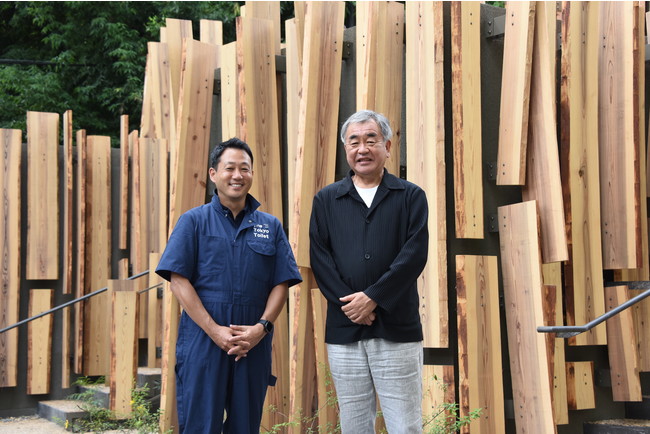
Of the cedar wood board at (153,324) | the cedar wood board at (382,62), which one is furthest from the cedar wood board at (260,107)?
the cedar wood board at (153,324)

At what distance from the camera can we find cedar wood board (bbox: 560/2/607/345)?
5.28m

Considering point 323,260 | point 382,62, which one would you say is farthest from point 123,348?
point 323,260

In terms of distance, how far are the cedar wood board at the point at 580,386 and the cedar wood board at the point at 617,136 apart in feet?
2.11

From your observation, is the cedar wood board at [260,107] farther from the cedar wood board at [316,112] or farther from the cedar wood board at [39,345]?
the cedar wood board at [39,345]

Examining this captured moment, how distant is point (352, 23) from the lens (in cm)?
1758

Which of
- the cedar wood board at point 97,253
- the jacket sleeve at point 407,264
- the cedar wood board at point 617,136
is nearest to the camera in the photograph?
the jacket sleeve at point 407,264

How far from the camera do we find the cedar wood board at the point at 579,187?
17.3ft

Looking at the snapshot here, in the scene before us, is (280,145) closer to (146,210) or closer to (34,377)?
(146,210)

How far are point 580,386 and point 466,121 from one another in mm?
1747

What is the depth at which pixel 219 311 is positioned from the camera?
11.9ft

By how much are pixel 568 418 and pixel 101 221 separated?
214 inches

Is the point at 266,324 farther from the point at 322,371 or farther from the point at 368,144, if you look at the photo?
the point at 322,371

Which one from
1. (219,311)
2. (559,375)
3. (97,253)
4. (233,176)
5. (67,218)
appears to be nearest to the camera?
(219,311)

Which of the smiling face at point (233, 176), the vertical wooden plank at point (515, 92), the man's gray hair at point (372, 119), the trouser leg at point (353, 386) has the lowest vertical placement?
the trouser leg at point (353, 386)
